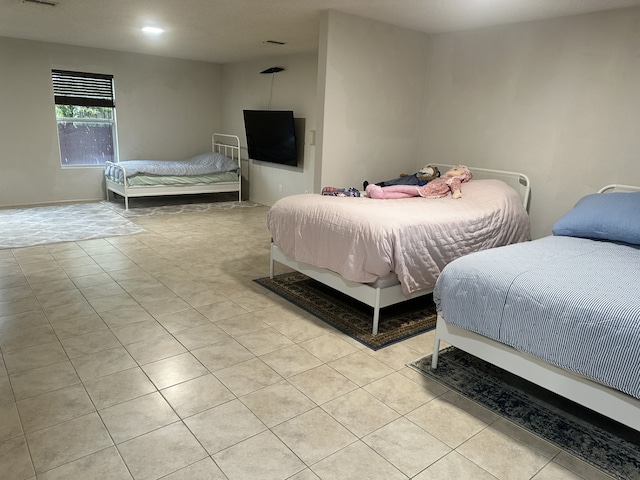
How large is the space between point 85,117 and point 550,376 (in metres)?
7.36

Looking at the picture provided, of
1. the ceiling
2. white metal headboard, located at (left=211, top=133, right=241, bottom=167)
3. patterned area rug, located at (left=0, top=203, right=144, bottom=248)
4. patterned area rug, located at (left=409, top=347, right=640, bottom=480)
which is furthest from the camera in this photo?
white metal headboard, located at (left=211, top=133, right=241, bottom=167)

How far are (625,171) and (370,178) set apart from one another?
215cm

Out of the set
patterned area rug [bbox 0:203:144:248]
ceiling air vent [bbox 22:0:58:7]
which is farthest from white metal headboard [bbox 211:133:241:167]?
ceiling air vent [bbox 22:0:58:7]

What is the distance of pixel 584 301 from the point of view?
1790 mm

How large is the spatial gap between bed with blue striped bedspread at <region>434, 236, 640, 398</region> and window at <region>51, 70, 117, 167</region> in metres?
6.61

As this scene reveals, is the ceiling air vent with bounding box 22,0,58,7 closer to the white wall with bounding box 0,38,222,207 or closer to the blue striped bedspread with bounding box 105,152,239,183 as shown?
the blue striped bedspread with bounding box 105,152,239,183

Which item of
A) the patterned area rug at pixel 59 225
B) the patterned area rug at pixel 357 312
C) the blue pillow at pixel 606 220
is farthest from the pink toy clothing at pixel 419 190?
the patterned area rug at pixel 59 225

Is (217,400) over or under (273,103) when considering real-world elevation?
under

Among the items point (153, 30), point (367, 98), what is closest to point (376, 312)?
point (367, 98)

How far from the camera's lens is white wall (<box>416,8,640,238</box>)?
10.9 feet

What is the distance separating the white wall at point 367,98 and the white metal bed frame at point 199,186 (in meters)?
3.42

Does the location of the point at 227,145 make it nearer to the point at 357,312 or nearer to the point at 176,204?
the point at 176,204

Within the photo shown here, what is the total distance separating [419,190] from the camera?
3824 millimetres

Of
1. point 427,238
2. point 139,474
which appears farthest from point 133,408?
point 427,238
